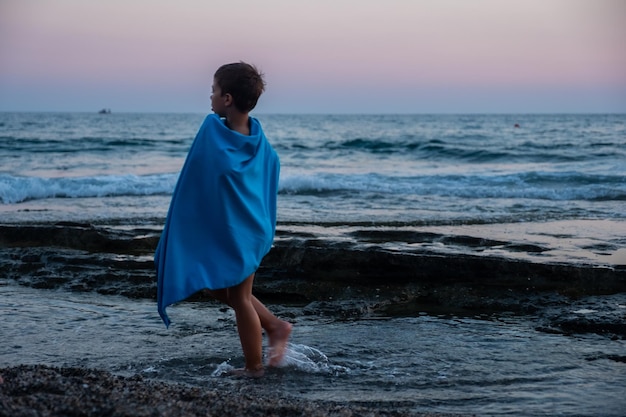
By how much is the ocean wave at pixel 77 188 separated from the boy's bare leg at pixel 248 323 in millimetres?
11566

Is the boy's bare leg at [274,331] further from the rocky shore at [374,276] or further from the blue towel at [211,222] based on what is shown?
the blue towel at [211,222]

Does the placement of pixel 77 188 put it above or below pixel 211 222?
below

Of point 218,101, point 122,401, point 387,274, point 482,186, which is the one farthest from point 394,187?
point 122,401

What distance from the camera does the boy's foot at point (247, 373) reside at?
4.06m

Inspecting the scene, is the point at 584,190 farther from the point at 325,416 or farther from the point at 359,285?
the point at 325,416

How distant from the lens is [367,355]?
4.49 m

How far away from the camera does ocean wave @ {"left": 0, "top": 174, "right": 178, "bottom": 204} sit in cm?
1509

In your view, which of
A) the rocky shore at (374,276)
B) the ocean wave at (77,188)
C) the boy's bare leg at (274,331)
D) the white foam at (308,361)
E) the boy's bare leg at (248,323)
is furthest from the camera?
the ocean wave at (77,188)

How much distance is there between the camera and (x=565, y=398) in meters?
3.62

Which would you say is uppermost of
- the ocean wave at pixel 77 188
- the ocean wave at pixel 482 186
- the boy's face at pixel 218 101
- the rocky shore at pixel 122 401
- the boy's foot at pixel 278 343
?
the boy's face at pixel 218 101

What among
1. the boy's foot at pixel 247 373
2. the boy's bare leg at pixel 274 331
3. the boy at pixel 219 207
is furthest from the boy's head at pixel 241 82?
the boy's foot at pixel 247 373

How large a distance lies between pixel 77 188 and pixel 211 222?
44.3 feet

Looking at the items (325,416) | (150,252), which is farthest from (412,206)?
(325,416)

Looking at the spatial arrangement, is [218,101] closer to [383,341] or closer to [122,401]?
[122,401]
